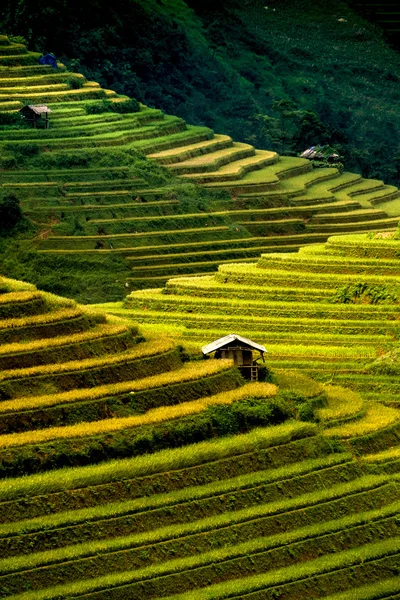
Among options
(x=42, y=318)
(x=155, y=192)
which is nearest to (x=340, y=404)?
(x=42, y=318)

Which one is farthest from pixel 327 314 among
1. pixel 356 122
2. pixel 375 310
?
pixel 356 122

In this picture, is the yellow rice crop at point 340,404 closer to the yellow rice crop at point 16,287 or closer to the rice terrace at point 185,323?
the rice terrace at point 185,323

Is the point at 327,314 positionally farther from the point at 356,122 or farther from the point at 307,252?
the point at 356,122

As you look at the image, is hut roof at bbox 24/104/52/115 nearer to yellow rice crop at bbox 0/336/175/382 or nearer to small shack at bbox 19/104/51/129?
small shack at bbox 19/104/51/129

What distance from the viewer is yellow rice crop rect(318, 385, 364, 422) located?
1527 inches

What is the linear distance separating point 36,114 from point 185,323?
18262mm

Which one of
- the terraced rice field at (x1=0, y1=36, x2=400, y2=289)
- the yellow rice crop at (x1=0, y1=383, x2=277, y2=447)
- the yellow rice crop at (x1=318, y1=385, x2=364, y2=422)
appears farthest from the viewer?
the terraced rice field at (x1=0, y1=36, x2=400, y2=289)

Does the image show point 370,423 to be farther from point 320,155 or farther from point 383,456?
point 320,155

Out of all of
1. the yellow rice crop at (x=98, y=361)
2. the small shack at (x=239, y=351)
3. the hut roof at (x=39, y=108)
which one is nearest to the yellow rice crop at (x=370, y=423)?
the small shack at (x=239, y=351)

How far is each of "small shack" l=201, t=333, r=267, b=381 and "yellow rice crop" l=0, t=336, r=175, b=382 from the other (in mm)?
1301

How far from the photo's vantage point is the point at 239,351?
130 ft

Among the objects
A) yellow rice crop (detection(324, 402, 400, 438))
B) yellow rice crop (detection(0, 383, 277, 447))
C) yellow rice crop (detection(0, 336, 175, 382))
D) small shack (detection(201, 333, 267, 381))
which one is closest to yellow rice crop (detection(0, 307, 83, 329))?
yellow rice crop (detection(0, 336, 175, 382))

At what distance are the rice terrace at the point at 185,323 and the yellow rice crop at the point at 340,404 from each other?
0.11 meters

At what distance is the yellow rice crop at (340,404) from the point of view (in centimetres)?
3878
